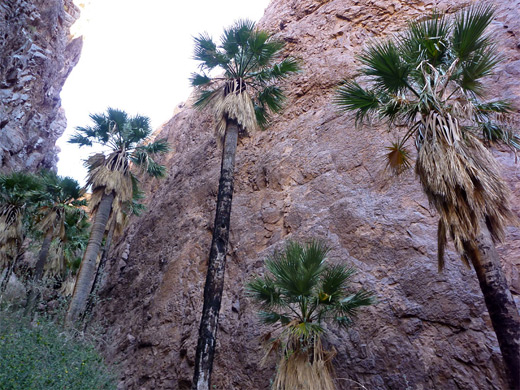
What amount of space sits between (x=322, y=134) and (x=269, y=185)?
92.9 inches

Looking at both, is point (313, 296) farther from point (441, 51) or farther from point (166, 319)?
point (166, 319)

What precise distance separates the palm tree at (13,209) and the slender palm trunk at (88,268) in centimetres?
453

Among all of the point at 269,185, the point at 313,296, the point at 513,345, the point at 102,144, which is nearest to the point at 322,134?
the point at 269,185

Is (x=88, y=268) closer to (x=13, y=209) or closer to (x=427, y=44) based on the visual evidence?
(x=13, y=209)

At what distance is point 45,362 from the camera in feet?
23.7

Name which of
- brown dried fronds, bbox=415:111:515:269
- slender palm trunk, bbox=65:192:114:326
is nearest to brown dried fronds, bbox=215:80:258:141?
brown dried fronds, bbox=415:111:515:269

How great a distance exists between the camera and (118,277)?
14992mm

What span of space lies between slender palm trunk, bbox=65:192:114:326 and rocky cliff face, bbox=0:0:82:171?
8531 millimetres

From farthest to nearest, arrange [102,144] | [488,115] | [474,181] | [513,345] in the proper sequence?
[102,144] < [488,115] < [474,181] < [513,345]

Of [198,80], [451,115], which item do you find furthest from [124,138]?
[451,115]

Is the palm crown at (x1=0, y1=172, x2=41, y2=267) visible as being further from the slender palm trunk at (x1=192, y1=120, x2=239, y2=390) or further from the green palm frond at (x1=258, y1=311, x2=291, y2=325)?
the green palm frond at (x1=258, y1=311, x2=291, y2=325)

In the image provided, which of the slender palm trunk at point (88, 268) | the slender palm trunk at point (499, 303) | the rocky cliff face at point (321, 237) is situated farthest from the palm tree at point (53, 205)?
the slender palm trunk at point (499, 303)

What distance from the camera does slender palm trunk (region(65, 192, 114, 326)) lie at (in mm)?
10812

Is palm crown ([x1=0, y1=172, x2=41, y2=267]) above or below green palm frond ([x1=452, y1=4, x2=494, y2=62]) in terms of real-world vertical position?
above
